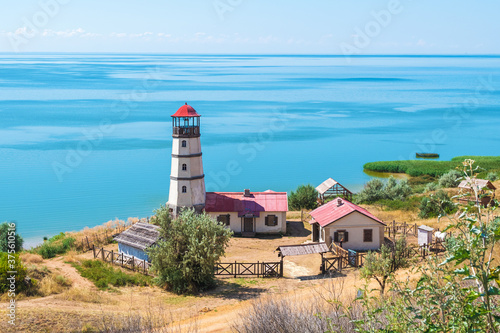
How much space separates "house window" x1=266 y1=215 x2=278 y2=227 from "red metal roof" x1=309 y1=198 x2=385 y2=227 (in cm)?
285

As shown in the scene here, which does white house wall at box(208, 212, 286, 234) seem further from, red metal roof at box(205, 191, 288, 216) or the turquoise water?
the turquoise water

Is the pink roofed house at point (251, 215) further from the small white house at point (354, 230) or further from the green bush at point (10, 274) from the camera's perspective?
the green bush at point (10, 274)

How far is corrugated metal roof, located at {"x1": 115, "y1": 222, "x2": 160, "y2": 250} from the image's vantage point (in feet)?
89.7

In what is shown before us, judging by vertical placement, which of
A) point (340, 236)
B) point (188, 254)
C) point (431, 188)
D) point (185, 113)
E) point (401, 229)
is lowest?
point (188, 254)

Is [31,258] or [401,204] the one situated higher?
[401,204]

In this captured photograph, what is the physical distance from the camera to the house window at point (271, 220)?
114 ft

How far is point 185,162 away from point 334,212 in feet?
33.9

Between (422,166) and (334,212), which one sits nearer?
(334,212)

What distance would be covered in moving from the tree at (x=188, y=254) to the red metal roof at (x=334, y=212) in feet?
25.0

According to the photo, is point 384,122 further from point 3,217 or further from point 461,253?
point 461,253

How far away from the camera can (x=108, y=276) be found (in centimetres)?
2486

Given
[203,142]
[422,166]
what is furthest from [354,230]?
[203,142]

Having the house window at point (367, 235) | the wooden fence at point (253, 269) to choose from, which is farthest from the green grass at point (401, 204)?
the wooden fence at point (253, 269)

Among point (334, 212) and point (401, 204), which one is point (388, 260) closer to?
point (334, 212)
